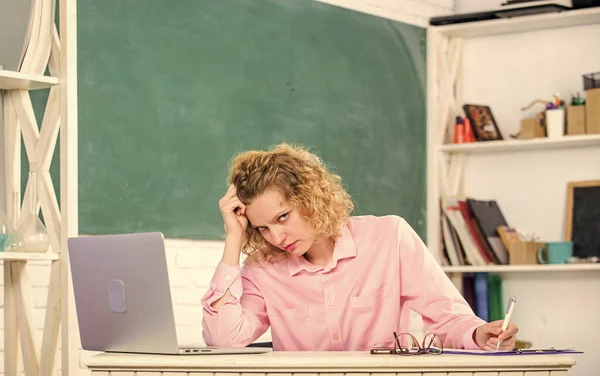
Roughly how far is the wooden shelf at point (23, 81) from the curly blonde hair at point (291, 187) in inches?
32.1

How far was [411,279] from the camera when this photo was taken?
111 inches

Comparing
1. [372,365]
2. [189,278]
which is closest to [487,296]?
[189,278]

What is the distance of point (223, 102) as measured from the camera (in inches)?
169

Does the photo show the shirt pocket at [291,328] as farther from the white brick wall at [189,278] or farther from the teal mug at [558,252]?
→ the teal mug at [558,252]

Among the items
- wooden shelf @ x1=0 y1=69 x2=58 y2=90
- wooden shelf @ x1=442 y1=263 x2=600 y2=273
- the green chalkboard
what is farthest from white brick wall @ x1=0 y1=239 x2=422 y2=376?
wooden shelf @ x1=442 y1=263 x2=600 y2=273

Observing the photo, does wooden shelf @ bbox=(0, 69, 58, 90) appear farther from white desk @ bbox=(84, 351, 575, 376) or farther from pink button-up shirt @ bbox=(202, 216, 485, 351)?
white desk @ bbox=(84, 351, 575, 376)

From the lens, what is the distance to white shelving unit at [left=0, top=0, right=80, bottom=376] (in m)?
3.28

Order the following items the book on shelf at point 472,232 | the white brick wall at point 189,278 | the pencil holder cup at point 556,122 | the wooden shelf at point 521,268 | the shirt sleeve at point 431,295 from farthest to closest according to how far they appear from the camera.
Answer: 1. the book on shelf at point 472,232
2. the pencil holder cup at point 556,122
3. the wooden shelf at point 521,268
4. the white brick wall at point 189,278
5. the shirt sleeve at point 431,295

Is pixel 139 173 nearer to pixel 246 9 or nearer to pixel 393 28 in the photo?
pixel 246 9

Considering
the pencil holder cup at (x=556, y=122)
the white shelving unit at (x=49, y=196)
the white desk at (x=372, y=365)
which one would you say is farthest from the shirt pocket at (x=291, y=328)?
the pencil holder cup at (x=556, y=122)

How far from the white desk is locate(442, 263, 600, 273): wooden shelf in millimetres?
2840

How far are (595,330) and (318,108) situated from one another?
176 centimetres

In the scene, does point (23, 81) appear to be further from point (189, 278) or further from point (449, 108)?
point (449, 108)

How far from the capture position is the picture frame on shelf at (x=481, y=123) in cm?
527
